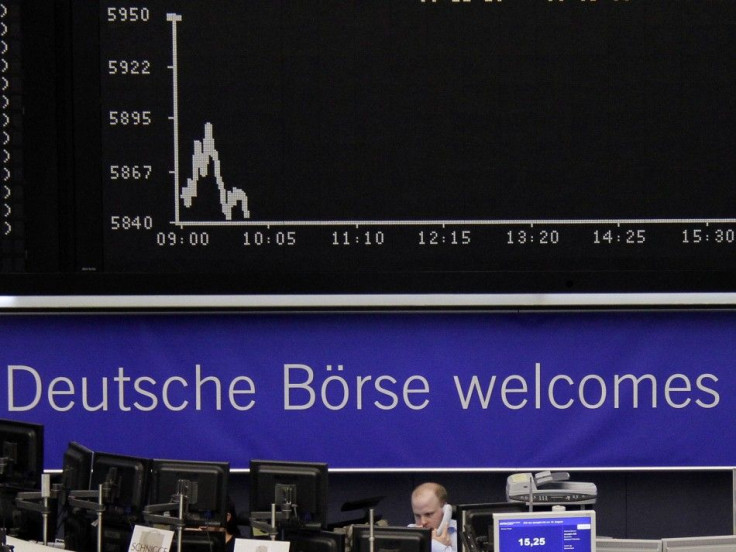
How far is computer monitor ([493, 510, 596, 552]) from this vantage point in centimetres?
459

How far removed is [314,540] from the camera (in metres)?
4.76

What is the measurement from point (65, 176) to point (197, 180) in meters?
0.60

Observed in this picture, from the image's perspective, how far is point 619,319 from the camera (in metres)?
5.97

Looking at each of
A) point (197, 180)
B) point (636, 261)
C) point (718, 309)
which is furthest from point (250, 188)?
point (718, 309)

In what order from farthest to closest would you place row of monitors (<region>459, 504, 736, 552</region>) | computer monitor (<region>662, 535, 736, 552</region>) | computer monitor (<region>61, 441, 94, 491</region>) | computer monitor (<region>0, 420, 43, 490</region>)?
computer monitor (<region>0, 420, 43, 490</region>) < computer monitor (<region>61, 441, 94, 491</region>) < computer monitor (<region>662, 535, 736, 552</region>) < row of monitors (<region>459, 504, 736, 552</region>)

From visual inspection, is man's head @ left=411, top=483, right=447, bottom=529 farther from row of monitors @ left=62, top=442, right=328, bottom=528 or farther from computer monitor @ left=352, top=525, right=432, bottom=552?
computer monitor @ left=352, top=525, right=432, bottom=552

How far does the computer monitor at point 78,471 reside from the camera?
5238 mm

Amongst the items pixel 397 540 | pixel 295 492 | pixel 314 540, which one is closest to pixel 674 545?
pixel 397 540

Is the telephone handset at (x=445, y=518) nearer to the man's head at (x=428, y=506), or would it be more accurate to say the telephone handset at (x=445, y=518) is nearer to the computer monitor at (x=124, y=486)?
the man's head at (x=428, y=506)

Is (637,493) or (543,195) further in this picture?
(637,493)

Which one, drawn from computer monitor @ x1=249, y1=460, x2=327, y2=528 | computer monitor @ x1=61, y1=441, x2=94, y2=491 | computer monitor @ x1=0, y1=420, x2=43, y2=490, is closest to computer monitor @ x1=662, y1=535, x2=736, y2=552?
computer monitor @ x1=249, y1=460, x2=327, y2=528

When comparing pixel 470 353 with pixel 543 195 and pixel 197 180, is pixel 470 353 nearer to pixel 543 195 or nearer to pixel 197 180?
pixel 543 195

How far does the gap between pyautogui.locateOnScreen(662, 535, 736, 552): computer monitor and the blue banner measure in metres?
1.21

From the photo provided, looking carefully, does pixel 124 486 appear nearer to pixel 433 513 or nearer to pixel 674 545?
pixel 433 513
